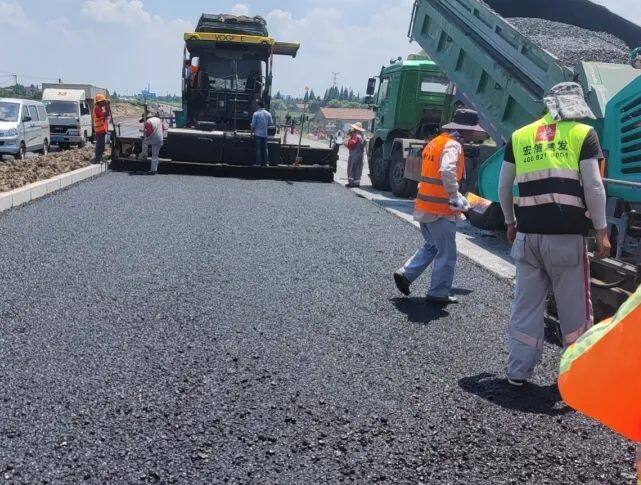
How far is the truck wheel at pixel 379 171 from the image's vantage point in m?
15.4

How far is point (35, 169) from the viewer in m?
13.3

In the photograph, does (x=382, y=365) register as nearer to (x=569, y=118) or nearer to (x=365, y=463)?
(x=365, y=463)

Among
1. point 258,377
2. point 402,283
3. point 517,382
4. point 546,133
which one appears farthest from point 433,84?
point 258,377

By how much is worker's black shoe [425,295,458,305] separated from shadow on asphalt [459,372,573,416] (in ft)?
5.01

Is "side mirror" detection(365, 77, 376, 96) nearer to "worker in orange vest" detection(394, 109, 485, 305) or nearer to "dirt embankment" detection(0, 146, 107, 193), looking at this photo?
"dirt embankment" detection(0, 146, 107, 193)

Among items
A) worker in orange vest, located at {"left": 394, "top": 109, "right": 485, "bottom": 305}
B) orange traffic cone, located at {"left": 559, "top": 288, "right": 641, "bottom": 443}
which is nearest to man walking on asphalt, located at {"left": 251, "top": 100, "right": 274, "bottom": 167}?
worker in orange vest, located at {"left": 394, "top": 109, "right": 485, "bottom": 305}

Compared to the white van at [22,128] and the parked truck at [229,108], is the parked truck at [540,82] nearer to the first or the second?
the parked truck at [229,108]

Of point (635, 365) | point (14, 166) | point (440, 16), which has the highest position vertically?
point (440, 16)

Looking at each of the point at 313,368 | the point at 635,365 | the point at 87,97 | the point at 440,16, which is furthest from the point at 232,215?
the point at 87,97

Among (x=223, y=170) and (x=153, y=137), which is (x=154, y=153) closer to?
(x=153, y=137)

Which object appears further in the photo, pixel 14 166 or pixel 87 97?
pixel 87 97

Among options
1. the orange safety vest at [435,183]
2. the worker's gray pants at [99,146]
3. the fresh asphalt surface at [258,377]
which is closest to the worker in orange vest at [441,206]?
the orange safety vest at [435,183]

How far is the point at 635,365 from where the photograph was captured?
1676 mm

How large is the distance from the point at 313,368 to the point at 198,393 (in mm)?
790
